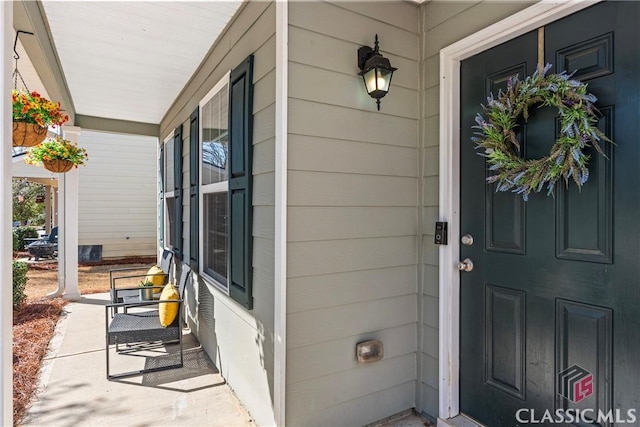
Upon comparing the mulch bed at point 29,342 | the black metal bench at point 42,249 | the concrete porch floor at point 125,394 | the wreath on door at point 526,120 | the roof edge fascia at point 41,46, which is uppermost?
the roof edge fascia at point 41,46

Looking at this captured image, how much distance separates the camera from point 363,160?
212 centimetres

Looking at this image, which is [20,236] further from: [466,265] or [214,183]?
[466,265]

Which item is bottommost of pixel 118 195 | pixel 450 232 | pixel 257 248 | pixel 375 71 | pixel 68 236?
pixel 68 236

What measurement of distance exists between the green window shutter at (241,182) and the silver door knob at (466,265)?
1.25 meters

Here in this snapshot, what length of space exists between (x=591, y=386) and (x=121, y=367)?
3.27 meters

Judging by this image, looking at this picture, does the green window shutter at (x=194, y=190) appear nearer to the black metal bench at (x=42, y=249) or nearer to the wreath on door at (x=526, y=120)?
the wreath on door at (x=526, y=120)

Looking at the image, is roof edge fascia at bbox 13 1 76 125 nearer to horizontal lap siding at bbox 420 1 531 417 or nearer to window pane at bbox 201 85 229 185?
window pane at bbox 201 85 229 185

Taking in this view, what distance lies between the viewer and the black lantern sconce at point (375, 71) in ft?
6.61

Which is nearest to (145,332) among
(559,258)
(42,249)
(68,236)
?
(559,258)

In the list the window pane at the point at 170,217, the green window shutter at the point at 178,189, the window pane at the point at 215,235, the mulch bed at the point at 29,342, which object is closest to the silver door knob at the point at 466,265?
the window pane at the point at 215,235

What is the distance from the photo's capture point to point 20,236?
1121 centimetres

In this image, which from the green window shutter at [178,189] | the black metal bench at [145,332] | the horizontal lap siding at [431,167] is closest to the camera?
the horizontal lap siding at [431,167]

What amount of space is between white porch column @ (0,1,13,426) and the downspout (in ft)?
3.76

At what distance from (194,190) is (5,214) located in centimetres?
212
